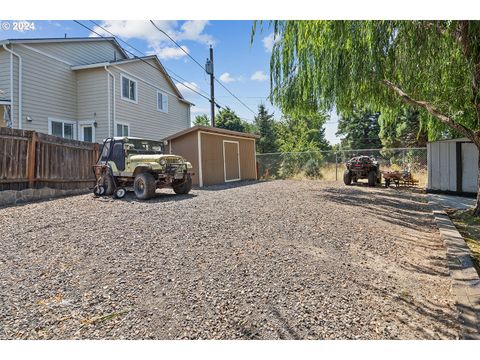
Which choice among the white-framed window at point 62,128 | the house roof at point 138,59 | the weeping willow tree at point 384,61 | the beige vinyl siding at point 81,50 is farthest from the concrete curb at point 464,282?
the beige vinyl siding at point 81,50

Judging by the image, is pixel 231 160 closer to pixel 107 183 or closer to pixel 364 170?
pixel 364 170

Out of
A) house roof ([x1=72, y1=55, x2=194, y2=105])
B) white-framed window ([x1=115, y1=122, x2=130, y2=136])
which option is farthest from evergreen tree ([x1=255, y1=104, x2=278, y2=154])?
white-framed window ([x1=115, y1=122, x2=130, y2=136])

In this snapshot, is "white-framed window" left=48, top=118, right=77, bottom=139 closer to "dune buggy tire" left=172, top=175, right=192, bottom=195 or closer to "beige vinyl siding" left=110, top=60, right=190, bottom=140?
"beige vinyl siding" left=110, top=60, right=190, bottom=140

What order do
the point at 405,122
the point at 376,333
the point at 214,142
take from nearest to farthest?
the point at 376,333
the point at 214,142
the point at 405,122

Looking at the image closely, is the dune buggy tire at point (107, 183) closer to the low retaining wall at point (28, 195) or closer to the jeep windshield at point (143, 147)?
the jeep windshield at point (143, 147)

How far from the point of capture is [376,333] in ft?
7.25

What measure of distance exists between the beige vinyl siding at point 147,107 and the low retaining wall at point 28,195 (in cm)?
513

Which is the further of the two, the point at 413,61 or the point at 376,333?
the point at 413,61

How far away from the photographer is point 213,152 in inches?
505

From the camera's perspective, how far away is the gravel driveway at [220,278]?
224 cm

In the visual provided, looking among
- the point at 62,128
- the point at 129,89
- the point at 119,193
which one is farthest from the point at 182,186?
the point at 129,89
